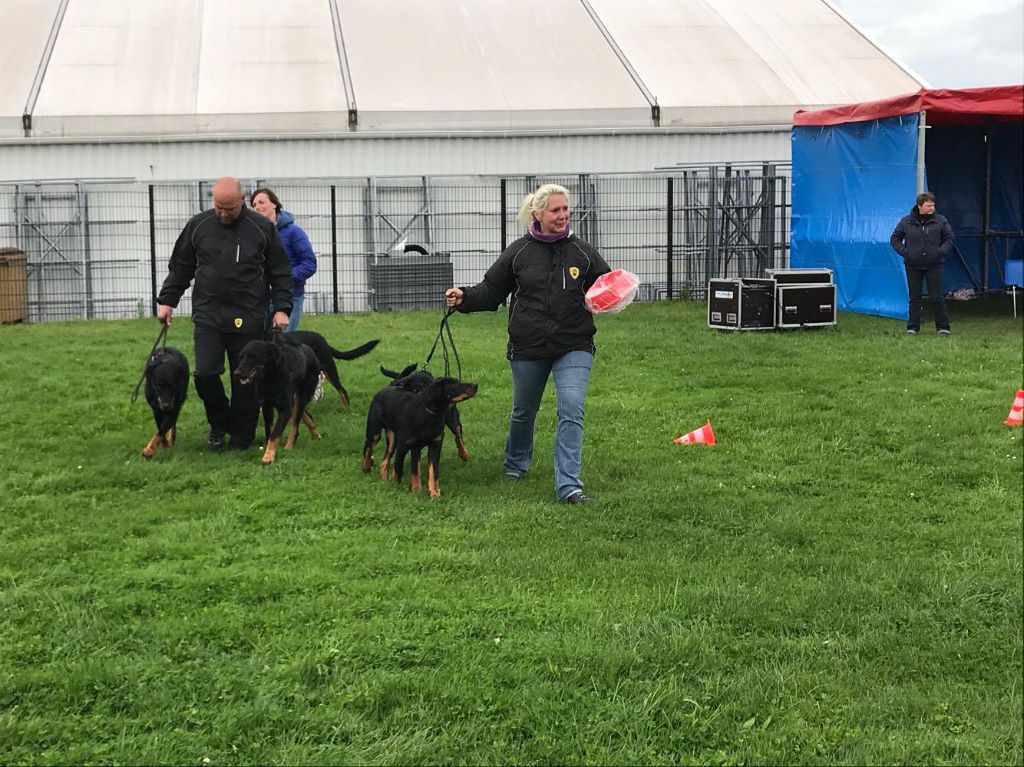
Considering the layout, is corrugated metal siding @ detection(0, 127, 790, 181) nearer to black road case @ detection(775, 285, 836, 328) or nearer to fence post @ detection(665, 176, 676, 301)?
fence post @ detection(665, 176, 676, 301)

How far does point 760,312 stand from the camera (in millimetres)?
13883

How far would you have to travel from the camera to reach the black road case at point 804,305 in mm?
13820

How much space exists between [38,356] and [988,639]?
10720mm

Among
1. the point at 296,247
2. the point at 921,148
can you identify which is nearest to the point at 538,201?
the point at 296,247

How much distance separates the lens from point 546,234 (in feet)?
21.6

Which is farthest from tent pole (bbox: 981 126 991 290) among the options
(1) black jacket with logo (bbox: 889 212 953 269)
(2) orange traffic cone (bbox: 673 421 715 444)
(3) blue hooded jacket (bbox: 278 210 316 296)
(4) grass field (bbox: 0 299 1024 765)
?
(3) blue hooded jacket (bbox: 278 210 316 296)

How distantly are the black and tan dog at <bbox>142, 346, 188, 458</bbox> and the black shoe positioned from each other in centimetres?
302

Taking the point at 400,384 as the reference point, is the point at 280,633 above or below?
below

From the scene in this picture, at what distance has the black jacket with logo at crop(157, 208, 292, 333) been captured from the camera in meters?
7.59

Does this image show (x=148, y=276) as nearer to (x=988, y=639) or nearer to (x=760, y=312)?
(x=760, y=312)

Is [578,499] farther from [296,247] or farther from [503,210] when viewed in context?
[503,210]

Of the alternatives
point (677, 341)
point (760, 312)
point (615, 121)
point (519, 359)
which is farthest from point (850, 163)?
point (519, 359)

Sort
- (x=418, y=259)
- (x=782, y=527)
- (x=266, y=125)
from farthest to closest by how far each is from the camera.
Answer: (x=266, y=125), (x=418, y=259), (x=782, y=527)

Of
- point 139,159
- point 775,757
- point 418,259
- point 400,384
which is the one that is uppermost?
point 139,159
